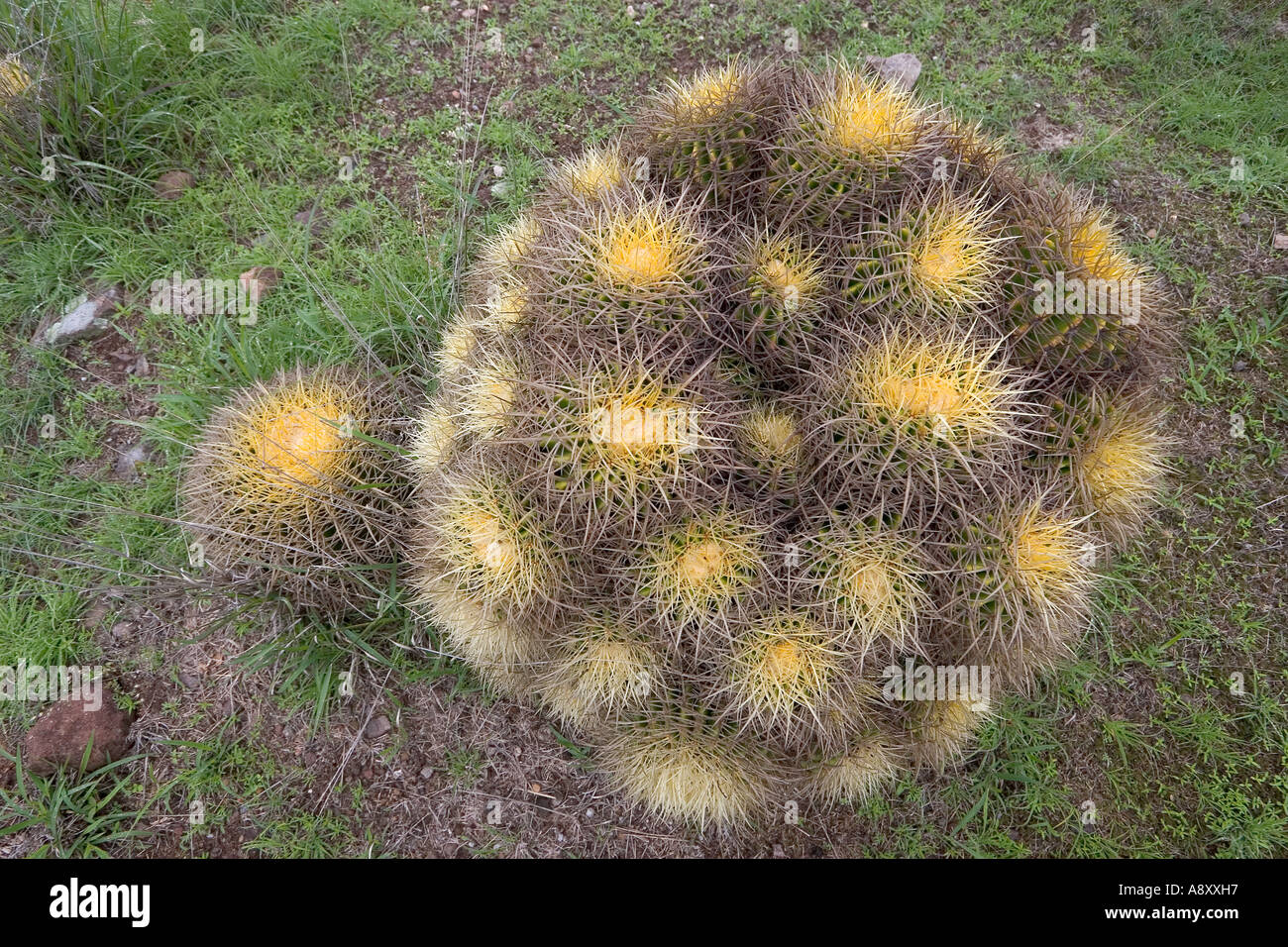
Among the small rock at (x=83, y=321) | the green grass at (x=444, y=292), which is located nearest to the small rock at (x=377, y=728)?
the green grass at (x=444, y=292)

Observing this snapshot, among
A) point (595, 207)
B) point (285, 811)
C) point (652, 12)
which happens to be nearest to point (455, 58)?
point (652, 12)

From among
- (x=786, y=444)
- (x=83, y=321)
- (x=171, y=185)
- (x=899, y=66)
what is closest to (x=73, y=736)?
(x=83, y=321)

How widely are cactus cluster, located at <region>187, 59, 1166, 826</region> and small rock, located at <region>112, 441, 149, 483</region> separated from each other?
1.44m

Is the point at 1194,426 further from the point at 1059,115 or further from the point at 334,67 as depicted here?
the point at 334,67

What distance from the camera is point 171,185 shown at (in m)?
3.21

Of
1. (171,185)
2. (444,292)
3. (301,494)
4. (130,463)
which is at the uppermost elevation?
(171,185)

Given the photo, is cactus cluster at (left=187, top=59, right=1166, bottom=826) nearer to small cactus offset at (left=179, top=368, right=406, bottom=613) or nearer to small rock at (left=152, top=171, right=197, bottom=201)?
small cactus offset at (left=179, top=368, right=406, bottom=613)

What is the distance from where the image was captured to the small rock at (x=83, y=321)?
2.97 m

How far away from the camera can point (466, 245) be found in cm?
295

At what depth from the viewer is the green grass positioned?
2.34m

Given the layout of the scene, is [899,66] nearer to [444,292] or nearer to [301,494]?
[444,292]

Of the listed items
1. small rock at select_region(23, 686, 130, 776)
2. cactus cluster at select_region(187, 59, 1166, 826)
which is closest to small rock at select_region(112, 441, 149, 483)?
small rock at select_region(23, 686, 130, 776)

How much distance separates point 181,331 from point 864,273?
8.32 ft

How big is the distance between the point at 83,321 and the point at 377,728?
2.00 m
